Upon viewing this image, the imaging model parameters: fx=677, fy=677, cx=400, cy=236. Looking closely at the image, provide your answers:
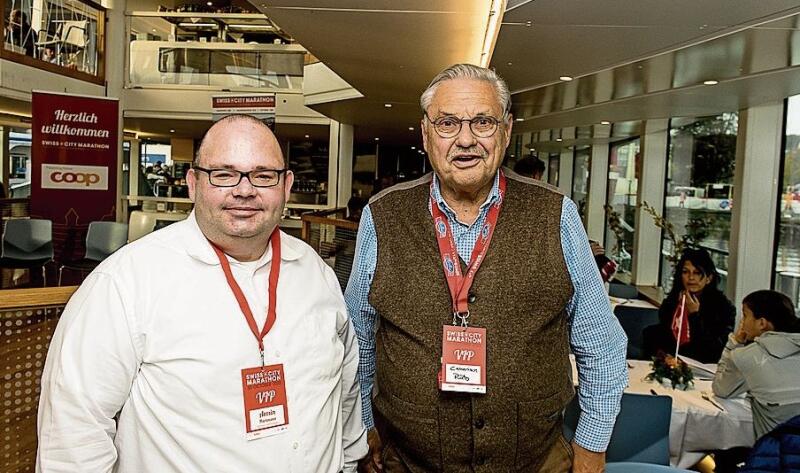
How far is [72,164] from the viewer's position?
8.45m

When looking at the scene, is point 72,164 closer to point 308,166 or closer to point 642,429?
point 642,429

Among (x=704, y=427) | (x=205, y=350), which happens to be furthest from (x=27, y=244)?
(x=205, y=350)

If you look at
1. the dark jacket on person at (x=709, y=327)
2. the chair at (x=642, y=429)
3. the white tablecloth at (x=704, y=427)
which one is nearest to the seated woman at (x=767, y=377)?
the white tablecloth at (x=704, y=427)

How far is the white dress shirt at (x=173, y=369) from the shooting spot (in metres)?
1.46

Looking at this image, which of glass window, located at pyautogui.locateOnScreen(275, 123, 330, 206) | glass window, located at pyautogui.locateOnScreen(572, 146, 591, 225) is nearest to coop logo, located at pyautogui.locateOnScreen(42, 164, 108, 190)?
glass window, located at pyautogui.locateOnScreen(572, 146, 591, 225)

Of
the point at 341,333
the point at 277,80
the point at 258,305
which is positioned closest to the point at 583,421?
the point at 341,333

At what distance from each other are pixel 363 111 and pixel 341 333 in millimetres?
9194

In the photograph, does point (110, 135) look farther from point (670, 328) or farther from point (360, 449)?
point (360, 449)

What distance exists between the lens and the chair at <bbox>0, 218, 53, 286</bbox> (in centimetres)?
801

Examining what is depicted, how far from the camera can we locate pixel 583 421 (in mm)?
1966

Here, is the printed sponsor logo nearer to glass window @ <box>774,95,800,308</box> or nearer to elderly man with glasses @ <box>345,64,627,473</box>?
elderly man with glasses @ <box>345,64,627,473</box>

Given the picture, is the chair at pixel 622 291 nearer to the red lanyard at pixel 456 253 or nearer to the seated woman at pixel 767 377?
the seated woman at pixel 767 377

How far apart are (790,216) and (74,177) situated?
8042 mm

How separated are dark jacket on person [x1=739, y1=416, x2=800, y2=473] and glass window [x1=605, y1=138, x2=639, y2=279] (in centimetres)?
716
